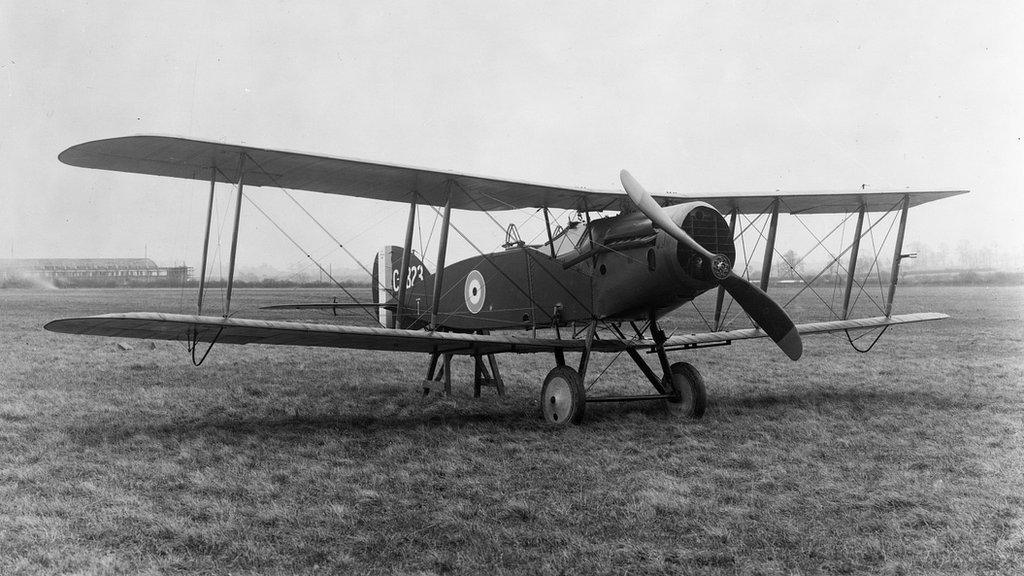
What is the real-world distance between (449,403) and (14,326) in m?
13.9

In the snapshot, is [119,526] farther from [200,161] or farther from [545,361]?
[545,361]

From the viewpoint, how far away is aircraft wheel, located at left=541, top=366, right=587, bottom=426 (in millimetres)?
6605

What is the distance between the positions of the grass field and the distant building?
24.8m

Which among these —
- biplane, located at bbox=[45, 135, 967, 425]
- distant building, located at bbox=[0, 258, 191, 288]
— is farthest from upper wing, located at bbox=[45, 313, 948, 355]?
distant building, located at bbox=[0, 258, 191, 288]

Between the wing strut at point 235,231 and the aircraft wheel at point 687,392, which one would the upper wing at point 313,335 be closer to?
the wing strut at point 235,231

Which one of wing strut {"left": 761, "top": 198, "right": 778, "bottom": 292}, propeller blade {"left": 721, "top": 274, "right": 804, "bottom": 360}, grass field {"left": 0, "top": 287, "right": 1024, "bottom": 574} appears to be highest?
wing strut {"left": 761, "top": 198, "right": 778, "bottom": 292}

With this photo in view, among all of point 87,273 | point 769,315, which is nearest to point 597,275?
point 769,315

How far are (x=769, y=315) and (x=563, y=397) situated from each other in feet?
7.34

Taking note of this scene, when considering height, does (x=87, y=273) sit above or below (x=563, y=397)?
above

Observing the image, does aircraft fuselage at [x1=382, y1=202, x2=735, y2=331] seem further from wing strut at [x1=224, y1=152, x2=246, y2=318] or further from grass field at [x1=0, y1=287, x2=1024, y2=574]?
wing strut at [x1=224, y1=152, x2=246, y2=318]

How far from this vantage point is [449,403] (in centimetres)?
849

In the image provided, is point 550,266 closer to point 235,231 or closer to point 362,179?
point 362,179

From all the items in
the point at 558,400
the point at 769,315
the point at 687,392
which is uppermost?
the point at 769,315

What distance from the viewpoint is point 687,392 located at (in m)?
7.28
